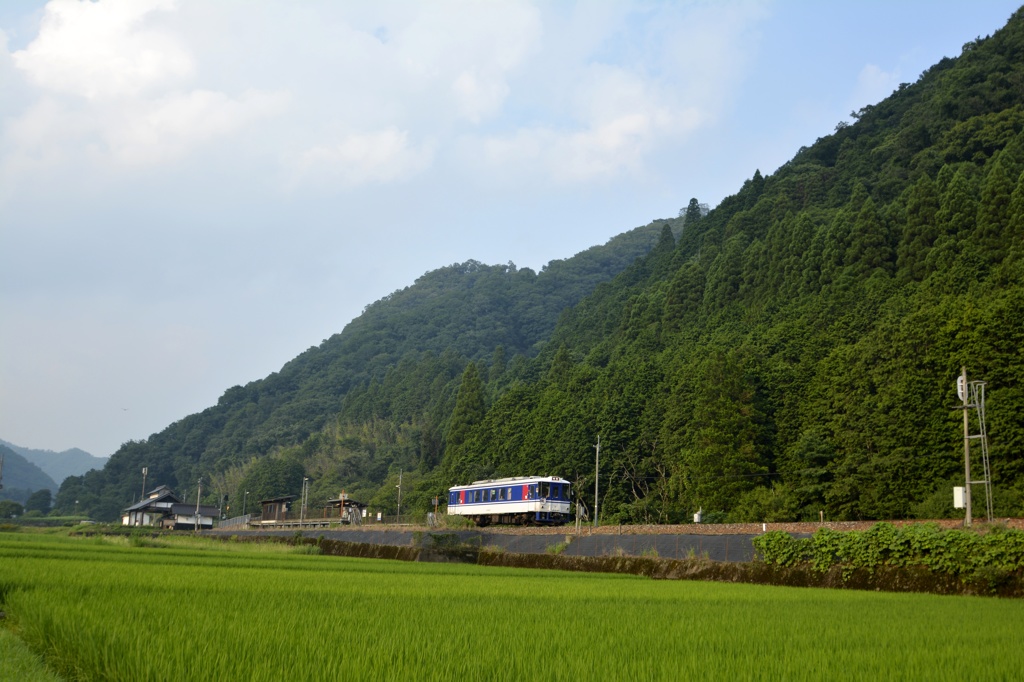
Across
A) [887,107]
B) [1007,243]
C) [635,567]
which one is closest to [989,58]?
[887,107]

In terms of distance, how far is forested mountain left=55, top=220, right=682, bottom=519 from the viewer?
409 feet

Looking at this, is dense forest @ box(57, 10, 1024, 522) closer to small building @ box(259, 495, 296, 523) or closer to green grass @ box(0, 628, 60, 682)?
small building @ box(259, 495, 296, 523)

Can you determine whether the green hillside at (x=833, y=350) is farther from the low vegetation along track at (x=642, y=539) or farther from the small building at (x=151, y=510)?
the small building at (x=151, y=510)

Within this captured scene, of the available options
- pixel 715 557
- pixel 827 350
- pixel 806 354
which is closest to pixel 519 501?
pixel 806 354

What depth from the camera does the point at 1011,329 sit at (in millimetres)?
35844

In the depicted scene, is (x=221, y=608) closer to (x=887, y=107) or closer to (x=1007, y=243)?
(x=1007, y=243)

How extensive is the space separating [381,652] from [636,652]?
6.53 ft

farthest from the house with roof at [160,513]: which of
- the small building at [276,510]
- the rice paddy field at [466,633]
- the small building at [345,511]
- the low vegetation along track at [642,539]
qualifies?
the rice paddy field at [466,633]

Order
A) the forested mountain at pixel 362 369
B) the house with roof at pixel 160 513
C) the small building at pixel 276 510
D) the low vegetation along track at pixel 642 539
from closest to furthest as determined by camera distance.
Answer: the low vegetation along track at pixel 642 539, the small building at pixel 276 510, the house with roof at pixel 160 513, the forested mountain at pixel 362 369

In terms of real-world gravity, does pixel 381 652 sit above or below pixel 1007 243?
below

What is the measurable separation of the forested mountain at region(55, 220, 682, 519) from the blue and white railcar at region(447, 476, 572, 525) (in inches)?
2296

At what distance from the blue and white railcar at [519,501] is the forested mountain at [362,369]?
58.3 metres

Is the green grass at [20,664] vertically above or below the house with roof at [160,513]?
above

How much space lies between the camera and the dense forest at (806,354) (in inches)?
1447
